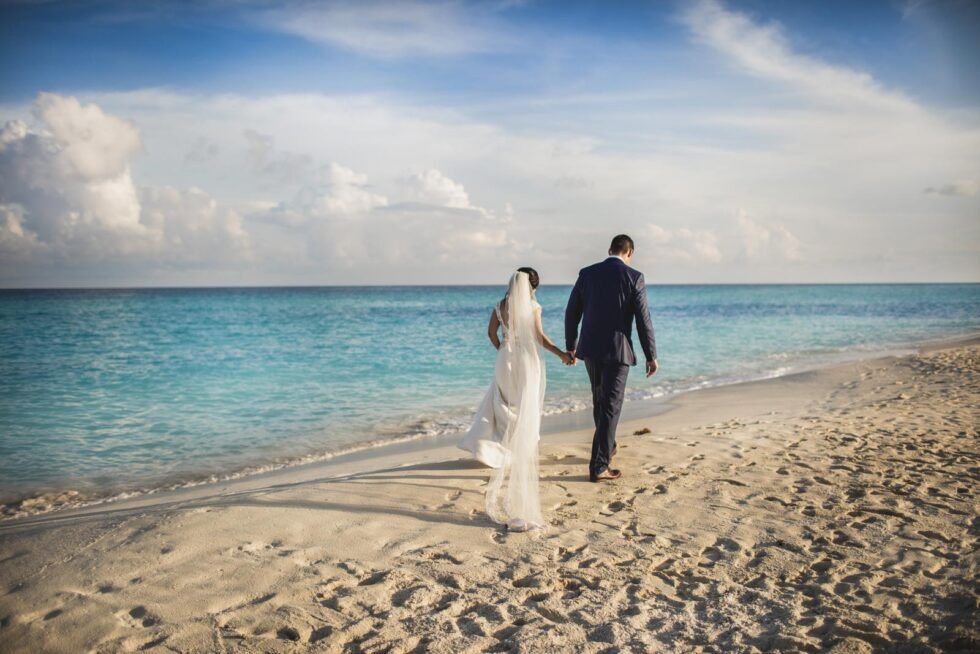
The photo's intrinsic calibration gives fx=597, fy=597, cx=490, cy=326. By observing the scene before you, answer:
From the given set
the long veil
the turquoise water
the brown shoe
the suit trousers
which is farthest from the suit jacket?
the turquoise water

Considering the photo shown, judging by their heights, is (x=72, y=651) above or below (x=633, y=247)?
below

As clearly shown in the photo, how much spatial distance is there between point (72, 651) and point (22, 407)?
12192mm

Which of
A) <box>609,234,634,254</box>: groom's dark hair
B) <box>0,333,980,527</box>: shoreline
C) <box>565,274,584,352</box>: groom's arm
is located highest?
<box>609,234,634,254</box>: groom's dark hair

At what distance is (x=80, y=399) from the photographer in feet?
45.3

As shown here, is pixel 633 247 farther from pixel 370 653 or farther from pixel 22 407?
pixel 22 407

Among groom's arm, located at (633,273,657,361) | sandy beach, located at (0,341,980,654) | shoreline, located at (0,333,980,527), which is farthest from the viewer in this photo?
shoreline, located at (0,333,980,527)

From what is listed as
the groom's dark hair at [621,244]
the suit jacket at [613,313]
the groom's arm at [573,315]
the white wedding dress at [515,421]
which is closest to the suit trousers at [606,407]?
the suit jacket at [613,313]

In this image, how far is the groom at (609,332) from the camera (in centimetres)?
616

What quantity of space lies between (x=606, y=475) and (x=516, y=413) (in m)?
1.16

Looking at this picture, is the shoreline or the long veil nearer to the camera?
the long veil

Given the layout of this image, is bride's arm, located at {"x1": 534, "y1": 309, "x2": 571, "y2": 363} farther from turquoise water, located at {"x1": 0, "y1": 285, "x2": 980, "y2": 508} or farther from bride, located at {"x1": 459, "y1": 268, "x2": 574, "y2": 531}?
turquoise water, located at {"x1": 0, "y1": 285, "x2": 980, "y2": 508}

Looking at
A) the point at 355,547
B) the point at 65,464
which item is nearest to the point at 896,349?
the point at 355,547

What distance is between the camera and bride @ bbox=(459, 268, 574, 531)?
5164mm

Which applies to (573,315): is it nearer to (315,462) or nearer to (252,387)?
(315,462)
